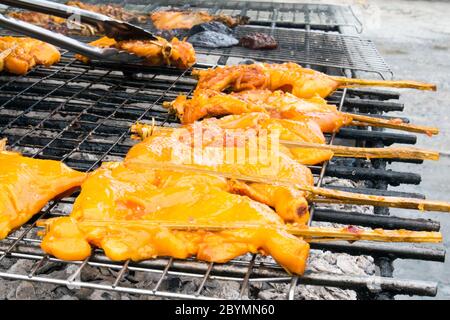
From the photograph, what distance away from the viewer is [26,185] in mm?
2812

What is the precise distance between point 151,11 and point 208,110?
13.6 feet

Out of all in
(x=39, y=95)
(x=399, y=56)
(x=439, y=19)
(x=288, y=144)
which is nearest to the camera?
(x=288, y=144)

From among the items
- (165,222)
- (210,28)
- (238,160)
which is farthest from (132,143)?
(210,28)

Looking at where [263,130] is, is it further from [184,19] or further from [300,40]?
[184,19]

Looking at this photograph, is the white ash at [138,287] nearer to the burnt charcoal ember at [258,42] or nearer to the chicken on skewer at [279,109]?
the chicken on skewer at [279,109]

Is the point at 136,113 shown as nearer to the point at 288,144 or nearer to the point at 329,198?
the point at 288,144

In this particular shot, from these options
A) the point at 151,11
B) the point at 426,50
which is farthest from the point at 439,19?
the point at 151,11

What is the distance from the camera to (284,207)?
2.67 m

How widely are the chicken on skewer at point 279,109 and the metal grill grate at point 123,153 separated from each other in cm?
12

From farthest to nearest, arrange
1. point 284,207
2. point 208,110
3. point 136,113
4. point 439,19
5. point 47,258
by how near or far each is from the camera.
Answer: point 439,19
point 136,113
point 208,110
point 284,207
point 47,258

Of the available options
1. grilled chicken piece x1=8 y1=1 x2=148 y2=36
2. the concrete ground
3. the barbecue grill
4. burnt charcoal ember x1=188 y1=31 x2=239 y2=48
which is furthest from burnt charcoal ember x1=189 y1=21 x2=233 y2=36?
the concrete ground

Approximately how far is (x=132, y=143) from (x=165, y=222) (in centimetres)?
190

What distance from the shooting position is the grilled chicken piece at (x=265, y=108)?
3723 millimetres

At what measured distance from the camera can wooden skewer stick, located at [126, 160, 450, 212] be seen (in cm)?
271
